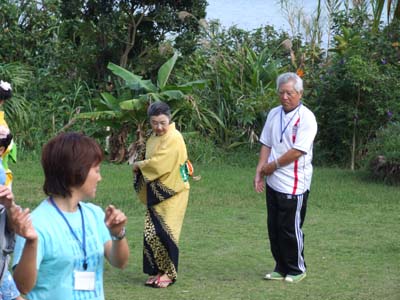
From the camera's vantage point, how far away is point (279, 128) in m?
7.64

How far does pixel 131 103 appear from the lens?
14.3 m

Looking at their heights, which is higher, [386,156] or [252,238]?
[386,156]

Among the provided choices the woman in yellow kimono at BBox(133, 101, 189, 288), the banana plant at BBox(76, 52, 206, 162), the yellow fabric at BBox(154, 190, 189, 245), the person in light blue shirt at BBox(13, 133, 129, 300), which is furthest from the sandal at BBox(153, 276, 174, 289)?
the banana plant at BBox(76, 52, 206, 162)

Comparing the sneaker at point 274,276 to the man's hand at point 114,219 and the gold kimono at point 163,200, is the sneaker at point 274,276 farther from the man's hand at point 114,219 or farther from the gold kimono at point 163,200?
the man's hand at point 114,219

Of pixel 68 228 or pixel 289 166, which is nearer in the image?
pixel 68 228

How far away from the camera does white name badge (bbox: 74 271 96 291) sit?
383 centimetres

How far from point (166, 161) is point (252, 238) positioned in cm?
236

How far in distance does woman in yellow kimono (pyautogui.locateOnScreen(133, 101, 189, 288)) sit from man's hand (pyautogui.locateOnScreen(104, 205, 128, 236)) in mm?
3818

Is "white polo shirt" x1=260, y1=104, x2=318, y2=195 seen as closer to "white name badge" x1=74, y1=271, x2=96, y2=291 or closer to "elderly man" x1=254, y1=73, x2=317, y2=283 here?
"elderly man" x1=254, y1=73, x2=317, y2=283

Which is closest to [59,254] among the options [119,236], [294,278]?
[119,236]

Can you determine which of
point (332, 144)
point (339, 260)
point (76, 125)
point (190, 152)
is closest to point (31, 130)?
point (76, 125)

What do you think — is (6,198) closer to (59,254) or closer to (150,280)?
(59,254)

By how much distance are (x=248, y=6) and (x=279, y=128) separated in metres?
15.7

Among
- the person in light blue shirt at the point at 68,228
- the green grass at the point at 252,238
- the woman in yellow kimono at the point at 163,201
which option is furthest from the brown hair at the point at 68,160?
the woman in yellow kimono at the point at 163,201
